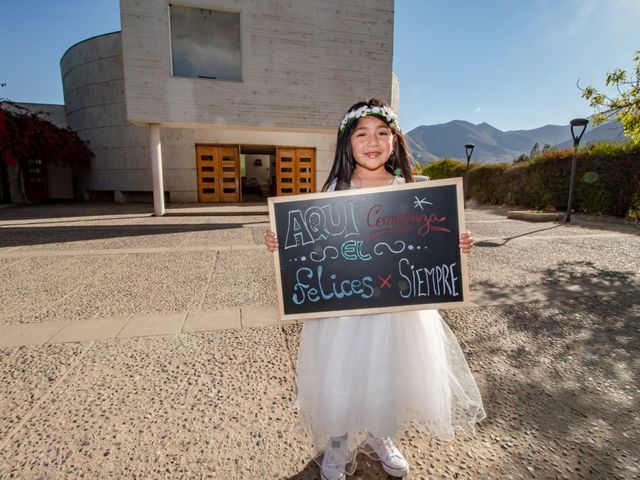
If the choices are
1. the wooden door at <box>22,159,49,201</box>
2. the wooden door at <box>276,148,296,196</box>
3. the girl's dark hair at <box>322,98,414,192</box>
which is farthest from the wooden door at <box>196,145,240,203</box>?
the girl's dark hair at <box>322,98,414,192</box>

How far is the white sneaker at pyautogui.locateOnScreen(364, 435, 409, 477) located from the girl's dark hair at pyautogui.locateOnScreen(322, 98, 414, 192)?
140 cm

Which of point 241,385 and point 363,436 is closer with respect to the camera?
point 363,436

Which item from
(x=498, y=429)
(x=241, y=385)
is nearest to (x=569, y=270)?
(x=498, y=429)

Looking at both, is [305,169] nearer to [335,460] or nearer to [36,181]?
[335,460]

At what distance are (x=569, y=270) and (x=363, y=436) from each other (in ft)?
16.0

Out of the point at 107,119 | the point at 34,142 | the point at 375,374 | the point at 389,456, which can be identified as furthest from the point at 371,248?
the point at 107,119

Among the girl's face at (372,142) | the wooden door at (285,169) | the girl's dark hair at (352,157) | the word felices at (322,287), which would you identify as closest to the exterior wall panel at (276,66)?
the wooden door at (285,169)

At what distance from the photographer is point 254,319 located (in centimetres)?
325

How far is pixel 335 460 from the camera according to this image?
1.57 metres

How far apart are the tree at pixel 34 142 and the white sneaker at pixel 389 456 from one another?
17761 millimetres

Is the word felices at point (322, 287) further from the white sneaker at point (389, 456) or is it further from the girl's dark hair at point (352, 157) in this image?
the white sneaker at point (389, 456)

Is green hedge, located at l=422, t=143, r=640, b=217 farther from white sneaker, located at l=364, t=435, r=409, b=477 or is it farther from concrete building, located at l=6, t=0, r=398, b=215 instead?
white sneaker, located at l=364, t=435, r=409, b=477

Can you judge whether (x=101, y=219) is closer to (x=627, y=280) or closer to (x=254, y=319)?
(x=254, y=319)

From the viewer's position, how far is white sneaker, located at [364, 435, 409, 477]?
1.58 meters
